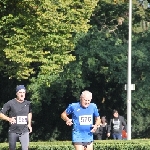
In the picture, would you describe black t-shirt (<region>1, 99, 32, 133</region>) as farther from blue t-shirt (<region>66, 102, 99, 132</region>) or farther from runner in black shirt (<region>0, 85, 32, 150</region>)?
blue t-shirt (<region>66, 102, 99, 132</region>)

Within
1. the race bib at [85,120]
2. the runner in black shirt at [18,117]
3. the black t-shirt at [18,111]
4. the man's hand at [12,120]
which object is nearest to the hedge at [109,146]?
the runner in black shirt at [18,117]

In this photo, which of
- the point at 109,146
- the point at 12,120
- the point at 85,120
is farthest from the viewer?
the point at 109,146

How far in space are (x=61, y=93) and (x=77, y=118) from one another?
23725 mm

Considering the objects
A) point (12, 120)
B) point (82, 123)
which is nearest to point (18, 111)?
point (12, 120)

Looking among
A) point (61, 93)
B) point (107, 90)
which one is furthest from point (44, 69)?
point (107, 90)

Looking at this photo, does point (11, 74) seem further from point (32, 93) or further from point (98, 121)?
point (98, 121)

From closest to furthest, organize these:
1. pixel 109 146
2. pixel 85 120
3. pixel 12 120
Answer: pixel 85 120, pixel 12 120, pixel 109 146

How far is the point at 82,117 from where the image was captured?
1305 cm

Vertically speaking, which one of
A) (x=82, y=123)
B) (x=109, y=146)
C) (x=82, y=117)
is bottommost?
(x=109, y=146)

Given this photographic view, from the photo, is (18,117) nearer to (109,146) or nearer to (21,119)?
(21,119)

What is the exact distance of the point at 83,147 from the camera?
43.4 ft

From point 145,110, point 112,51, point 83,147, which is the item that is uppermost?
point 112,51

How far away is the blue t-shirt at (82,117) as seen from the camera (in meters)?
13.1

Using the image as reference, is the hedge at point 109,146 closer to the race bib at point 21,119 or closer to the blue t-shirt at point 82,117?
the race bib at point 21,119
